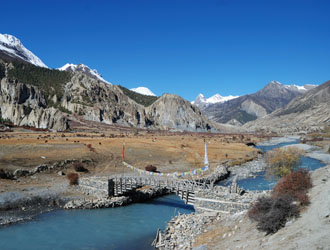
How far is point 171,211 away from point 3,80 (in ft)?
620

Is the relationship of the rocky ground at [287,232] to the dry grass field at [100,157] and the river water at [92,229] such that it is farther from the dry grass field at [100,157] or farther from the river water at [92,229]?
the dry grass field at [100,157]

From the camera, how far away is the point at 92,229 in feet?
92.4

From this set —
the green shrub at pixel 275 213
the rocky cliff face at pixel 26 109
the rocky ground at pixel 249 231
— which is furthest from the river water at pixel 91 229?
the rocky cliff face at pixel 26 109

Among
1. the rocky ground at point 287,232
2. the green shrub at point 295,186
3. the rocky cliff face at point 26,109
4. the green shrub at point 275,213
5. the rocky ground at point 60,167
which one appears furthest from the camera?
the rocky cliff face at point 26,109

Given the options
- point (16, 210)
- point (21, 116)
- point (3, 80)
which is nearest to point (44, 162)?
point (16, 210)

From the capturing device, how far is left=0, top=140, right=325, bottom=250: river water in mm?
24688

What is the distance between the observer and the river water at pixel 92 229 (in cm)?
2469

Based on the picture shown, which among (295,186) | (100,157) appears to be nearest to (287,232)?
(295,186)

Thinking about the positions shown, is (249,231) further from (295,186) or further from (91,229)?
(91,229)

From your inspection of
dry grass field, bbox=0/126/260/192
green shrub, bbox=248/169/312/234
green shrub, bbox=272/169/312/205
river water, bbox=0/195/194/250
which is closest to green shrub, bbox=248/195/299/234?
green shrub, bbox=248/169/312/234

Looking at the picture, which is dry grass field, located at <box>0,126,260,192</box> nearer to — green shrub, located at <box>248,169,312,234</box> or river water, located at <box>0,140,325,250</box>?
river water, located at <box>0,140,325,250</box>

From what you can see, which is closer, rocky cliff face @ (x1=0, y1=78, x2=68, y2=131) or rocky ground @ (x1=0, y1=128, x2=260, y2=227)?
rocky ground @ (x1=0, y1=128, x2=260, y2=227)

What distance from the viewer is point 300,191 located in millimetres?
20516

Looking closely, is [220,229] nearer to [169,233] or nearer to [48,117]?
[169,233]
